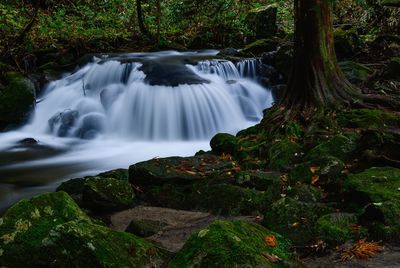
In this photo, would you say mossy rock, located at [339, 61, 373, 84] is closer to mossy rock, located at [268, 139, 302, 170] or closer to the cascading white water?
the cascading white water

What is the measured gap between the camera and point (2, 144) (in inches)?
432

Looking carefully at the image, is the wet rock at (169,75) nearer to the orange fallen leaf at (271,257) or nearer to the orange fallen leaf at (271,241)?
the orange fallen leaf at (271,241)

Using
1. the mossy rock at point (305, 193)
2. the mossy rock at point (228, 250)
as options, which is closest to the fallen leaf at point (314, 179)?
the mossy rock at point (305, 193)

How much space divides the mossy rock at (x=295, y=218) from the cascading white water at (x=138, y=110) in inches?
224

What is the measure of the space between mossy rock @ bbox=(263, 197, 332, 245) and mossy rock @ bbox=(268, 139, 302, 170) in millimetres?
2061

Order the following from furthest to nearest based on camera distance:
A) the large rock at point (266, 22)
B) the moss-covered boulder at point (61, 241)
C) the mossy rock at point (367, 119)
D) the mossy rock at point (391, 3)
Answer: the large rock at point (266, 22), the mossy rock at point (391, 3), the mossy rock at point (367, 119), the moss-covered boulder at point (61, 241)

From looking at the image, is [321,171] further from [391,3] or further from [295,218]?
[391,3]

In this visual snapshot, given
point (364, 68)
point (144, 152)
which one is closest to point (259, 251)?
point (144, 152)

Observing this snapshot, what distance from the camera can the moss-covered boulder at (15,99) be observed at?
11.9 meters

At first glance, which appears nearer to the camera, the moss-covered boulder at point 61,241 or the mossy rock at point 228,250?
the mossy rock at point 228,250

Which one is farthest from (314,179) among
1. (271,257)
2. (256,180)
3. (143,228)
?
(271,257)

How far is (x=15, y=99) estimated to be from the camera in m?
12.1

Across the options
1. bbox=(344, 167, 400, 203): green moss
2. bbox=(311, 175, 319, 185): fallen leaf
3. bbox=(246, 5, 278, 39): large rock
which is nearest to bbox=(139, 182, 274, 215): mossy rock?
bbox=(311, 175, 319, 185): fallen leaf

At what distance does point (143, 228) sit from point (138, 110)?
7.45 m
